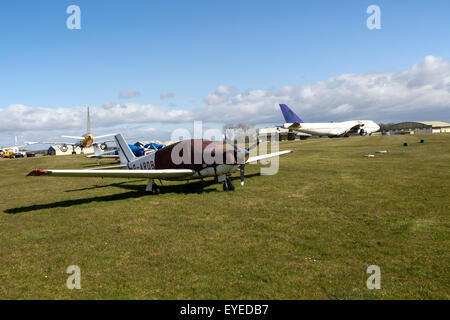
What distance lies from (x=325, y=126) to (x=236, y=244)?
252ft

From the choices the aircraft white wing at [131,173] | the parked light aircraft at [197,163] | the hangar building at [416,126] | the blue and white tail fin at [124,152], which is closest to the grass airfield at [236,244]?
the parked light aircraft at [197,163]

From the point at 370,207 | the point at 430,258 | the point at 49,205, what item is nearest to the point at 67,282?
the point at 430,258

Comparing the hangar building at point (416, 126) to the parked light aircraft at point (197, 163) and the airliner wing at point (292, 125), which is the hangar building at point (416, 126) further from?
the parked light aircraft at point (197, 163)

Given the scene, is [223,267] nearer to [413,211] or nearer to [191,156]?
[413,211]

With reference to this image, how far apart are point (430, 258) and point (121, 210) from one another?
10.0m

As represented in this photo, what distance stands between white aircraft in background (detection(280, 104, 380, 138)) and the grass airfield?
60.0 metres

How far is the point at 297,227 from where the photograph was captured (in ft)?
26.8

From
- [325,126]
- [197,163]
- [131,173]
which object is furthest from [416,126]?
[131,173]

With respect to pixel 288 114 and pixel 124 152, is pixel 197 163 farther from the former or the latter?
pixel 288 114

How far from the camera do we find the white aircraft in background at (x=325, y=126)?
237ft

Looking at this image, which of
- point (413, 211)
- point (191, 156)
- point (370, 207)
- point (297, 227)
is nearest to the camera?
point (297, 227)

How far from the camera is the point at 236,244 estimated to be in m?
7.08

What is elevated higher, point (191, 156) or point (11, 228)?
point (191, 156)
